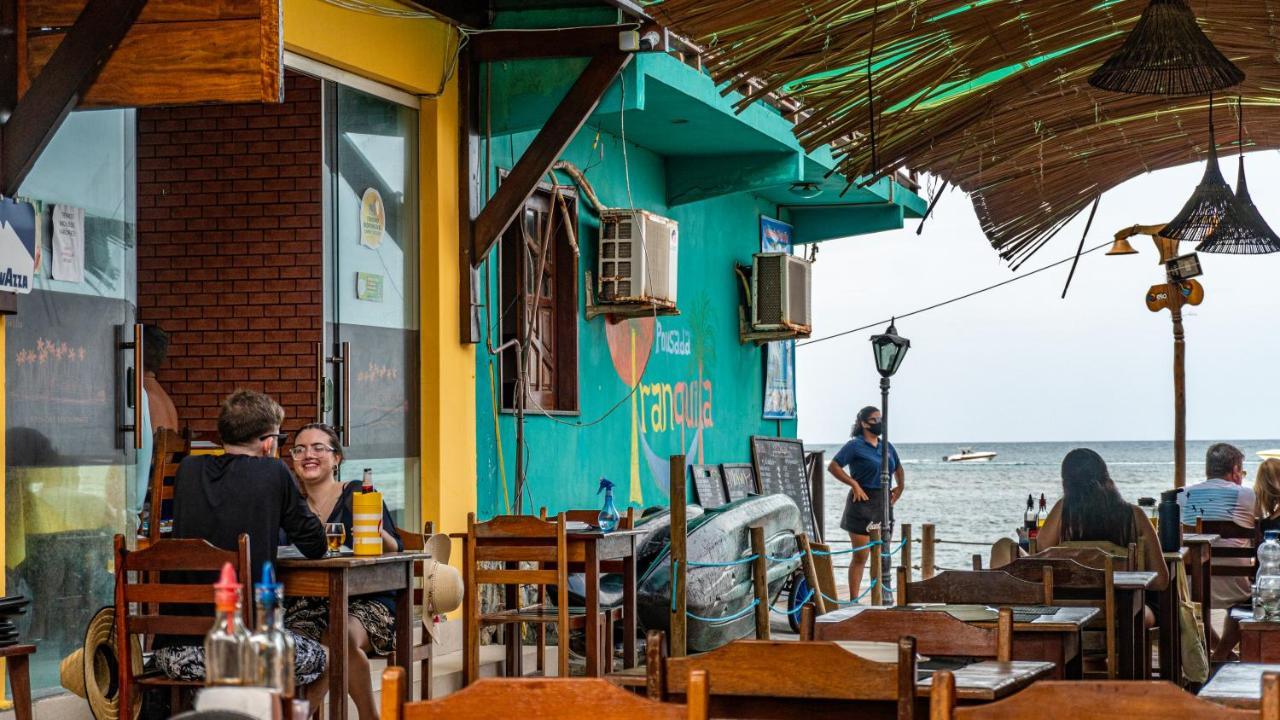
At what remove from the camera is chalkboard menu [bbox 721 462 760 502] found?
14.2m

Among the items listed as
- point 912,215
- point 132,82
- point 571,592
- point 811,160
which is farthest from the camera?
point 912,215

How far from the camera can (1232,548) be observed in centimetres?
955

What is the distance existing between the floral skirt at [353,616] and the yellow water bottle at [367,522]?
0.74 feet

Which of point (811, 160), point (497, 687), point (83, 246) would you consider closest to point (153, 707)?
Answer: point (83, 246)

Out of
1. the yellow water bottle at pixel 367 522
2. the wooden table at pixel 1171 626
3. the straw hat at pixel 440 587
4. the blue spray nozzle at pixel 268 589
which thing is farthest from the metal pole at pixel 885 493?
the blue spray nozzle at pixel 268 589

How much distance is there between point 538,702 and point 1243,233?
12.8 ft

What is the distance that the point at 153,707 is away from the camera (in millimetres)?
6152

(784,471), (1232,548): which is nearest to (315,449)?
(1232,548)

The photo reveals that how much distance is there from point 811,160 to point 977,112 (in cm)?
899

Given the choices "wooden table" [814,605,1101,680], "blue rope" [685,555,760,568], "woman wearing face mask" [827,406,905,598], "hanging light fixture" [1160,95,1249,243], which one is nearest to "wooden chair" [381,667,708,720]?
"wooden table" [814,605,1101,680]

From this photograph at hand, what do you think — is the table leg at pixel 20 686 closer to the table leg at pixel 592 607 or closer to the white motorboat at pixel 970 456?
the table leg at pixel 592 607

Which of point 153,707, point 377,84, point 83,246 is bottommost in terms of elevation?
point 153,707

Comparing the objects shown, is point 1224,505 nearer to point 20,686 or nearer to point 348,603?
point 348,603

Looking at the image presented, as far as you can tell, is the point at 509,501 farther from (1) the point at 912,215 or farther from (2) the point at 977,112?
(1) the point at 912,215
